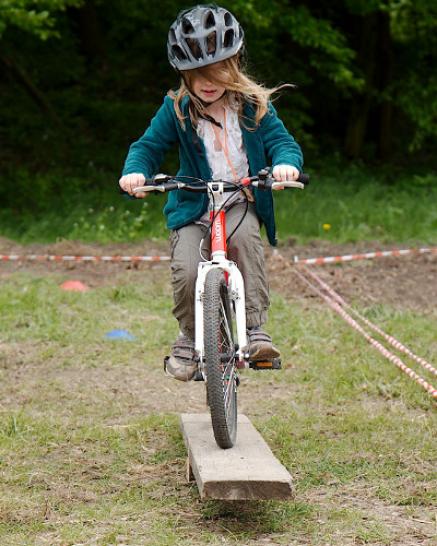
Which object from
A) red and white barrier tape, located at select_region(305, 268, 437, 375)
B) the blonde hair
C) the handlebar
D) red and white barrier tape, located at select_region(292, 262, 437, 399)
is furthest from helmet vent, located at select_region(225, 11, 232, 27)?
red and white barrier tape, located at select_region(305, 268, 437, 375)

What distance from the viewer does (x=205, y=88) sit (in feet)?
15.4

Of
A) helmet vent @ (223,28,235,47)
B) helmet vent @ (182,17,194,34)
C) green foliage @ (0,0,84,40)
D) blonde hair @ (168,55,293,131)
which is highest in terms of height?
green foliage @ (0,0,84,40)

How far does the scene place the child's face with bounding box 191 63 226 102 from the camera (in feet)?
15.3

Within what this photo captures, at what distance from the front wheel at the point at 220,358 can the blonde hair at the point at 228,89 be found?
767mm

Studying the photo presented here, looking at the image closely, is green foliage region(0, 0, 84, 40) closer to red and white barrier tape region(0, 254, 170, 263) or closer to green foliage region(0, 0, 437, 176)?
green foliage region(0, 0, 437, 176)

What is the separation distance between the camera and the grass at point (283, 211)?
11.8m

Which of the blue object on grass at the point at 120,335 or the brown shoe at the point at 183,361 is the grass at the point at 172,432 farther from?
the brown shoe at the point at 183,361

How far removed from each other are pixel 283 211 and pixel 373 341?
536cm

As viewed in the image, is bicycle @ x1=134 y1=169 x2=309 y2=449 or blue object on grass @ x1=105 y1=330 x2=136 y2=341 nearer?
bicycle @ x1=134 y1=169 x2=309 y2=449

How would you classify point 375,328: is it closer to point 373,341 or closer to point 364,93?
point 373,341

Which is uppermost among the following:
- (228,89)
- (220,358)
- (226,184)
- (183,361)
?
(228,89)

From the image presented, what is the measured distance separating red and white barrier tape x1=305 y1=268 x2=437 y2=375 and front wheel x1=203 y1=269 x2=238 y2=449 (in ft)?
7.48

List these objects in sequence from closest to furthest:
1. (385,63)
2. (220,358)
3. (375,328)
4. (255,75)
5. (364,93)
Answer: (220,358) → (375,328) → (255,75) → (385,63) → (364,93)

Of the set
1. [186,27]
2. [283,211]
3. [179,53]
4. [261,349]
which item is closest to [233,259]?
[261,349]
